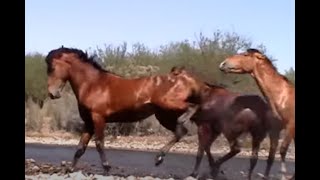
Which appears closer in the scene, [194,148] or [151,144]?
[194,148]

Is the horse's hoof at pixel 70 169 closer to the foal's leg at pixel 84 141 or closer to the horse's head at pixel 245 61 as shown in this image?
the foal's leg at pixel 84 141

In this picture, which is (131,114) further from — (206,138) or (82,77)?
(206,138)

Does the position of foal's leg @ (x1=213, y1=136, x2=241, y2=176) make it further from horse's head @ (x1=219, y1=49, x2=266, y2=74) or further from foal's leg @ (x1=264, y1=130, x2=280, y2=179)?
horse's head @ (x1=219, y1=49, x2=266, y2=74)

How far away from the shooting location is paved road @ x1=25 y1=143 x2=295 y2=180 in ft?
32.5

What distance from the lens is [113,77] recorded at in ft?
31.3

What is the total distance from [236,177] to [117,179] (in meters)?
1.86

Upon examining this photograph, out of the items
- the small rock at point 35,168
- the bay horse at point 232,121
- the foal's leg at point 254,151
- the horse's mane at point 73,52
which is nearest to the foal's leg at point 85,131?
the small rock at point 35,168

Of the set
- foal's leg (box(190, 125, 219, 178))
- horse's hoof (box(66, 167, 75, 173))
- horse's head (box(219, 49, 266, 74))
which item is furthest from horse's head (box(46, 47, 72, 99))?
horse's head (box(219, 49, 266, 74))

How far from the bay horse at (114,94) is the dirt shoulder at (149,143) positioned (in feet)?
2.86

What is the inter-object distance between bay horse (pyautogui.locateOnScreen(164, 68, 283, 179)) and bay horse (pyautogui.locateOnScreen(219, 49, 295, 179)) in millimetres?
205

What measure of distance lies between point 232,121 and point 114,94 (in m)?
1.67

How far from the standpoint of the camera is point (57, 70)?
9.48m
